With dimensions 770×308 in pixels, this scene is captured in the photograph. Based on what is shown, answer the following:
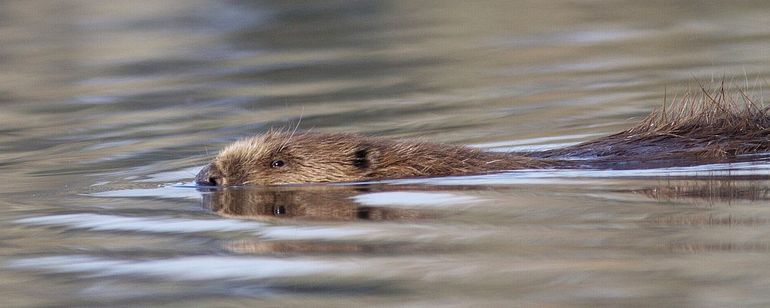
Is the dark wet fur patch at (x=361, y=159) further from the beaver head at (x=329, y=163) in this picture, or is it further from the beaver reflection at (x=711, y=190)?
the beaver reflection at (x=711, y=190)

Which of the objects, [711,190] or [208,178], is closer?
[711,190]

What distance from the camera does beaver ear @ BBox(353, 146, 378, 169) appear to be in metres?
9.21

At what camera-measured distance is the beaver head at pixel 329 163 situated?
30.1ft

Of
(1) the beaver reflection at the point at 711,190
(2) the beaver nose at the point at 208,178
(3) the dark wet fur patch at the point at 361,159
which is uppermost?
(3) the dark wet fur patch at the point at 361,159


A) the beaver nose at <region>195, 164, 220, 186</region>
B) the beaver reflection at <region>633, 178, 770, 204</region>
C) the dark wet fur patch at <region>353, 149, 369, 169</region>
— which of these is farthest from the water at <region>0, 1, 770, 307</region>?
the dark wet fur patch at <region>353, 149, 369, 169</region>

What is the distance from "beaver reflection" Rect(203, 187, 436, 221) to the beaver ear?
0.35 meters

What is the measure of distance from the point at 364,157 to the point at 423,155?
0.36m

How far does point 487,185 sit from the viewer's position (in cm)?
862

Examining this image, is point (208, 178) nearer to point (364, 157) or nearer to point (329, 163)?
point (329, 163)

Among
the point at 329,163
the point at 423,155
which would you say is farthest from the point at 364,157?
the point at 423,155

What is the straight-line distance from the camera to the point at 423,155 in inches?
365

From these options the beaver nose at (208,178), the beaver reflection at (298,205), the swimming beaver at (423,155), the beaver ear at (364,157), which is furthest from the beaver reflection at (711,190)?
the beaver nose at (208,178)

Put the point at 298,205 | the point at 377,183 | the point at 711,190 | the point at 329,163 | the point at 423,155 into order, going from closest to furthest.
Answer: the point at 711,190
the point at 298,205
the point at 377,183
the point at 329,163
the point at 423,155

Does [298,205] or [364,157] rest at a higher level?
[364,157]
